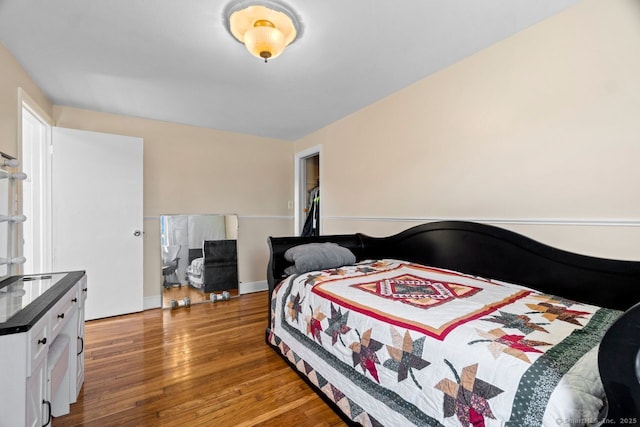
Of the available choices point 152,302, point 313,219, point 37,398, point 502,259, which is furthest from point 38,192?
point 502,259

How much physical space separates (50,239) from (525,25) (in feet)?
14.2

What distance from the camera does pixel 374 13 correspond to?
1586 mm

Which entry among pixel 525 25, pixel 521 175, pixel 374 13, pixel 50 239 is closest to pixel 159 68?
pixel 374 13

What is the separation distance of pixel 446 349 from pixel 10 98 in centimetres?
314

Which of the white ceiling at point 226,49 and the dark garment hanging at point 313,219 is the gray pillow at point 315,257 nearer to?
the white ceiling at point 226,49

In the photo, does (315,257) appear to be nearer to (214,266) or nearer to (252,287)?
(214,266)

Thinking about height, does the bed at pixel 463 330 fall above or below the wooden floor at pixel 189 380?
above

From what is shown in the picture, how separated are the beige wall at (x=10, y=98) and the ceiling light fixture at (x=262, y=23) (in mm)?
1619

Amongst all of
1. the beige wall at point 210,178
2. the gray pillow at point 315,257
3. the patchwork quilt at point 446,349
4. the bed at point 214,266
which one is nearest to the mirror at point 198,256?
the bed at point 214,266

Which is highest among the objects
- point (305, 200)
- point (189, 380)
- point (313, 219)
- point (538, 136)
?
point (538, 136)

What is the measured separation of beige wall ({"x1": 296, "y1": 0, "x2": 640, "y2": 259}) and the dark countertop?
2.41 m

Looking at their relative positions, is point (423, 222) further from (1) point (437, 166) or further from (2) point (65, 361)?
(2) point (65, 361)

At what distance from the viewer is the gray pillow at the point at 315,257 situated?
7.06 ft

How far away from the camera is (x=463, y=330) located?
3.51 ft
